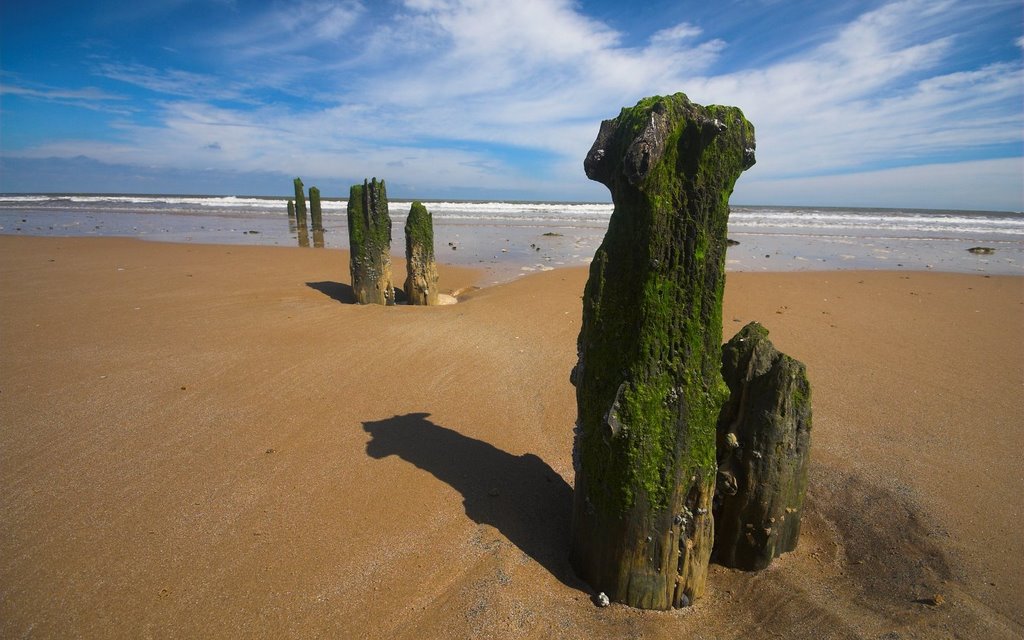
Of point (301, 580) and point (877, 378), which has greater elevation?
point (877, 378)

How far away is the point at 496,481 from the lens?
4.46 meters

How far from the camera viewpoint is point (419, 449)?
4926mm

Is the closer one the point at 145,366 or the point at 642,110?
the point at 642,110

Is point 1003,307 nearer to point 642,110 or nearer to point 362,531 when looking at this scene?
point 642,110

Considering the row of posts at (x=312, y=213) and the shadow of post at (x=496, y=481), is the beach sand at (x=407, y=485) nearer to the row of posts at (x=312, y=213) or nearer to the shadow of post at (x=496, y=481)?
the shadow of post at (x=496, y=481)

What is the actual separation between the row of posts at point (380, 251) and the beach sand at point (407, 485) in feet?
6.79

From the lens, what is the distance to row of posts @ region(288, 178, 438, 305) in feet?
35.5

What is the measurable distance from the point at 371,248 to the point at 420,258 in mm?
1042

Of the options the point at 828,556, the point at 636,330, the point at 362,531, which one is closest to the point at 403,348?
the point at 362,531

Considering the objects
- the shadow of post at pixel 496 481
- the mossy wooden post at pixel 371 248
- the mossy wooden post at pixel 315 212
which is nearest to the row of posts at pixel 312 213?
the mossy wooden post at pixel 315 212

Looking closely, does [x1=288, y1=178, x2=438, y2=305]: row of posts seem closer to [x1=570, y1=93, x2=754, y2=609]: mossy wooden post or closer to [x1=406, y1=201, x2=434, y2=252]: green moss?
[x1=406, y1=201, x2=434, y2=252]: green moss

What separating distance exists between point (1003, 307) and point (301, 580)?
45.1 feet

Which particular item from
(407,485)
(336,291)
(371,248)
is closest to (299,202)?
(336,291)

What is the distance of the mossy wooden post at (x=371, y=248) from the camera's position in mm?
10836
